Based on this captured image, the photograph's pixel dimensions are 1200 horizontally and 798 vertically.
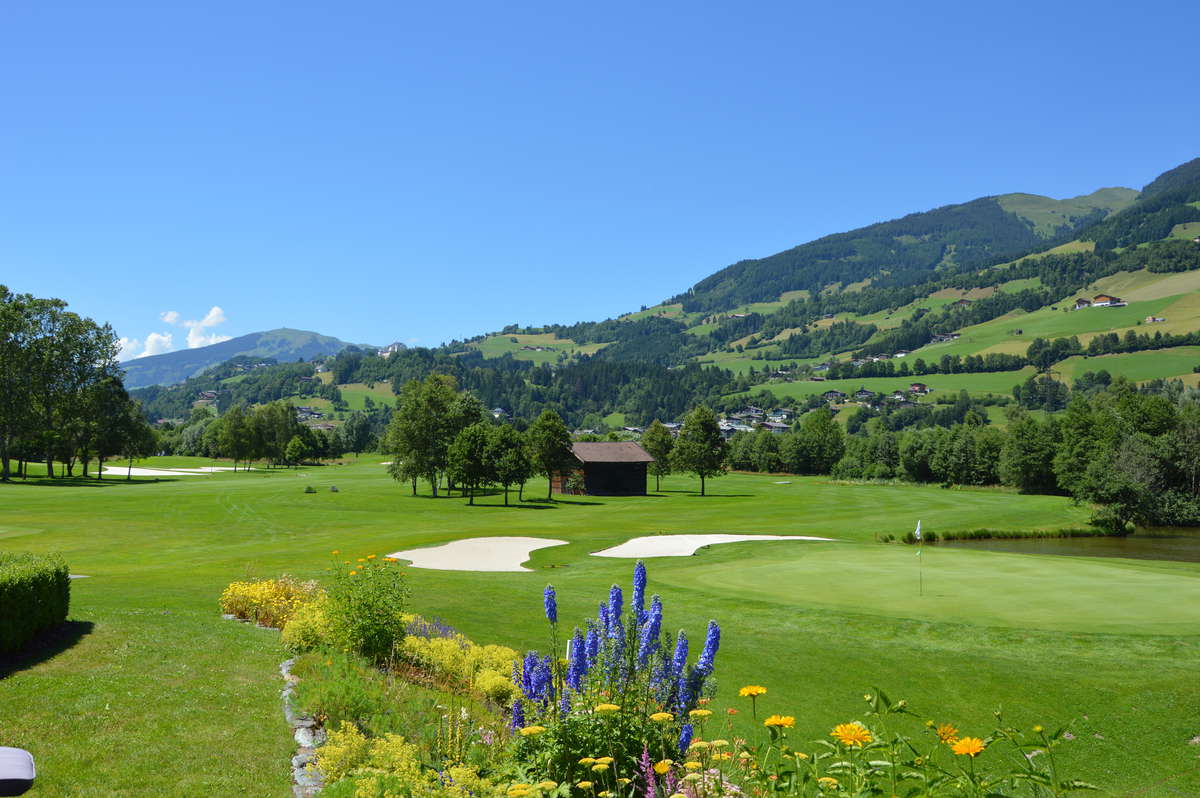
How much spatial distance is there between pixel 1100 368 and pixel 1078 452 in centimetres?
13294

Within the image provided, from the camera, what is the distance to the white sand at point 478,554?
→ 30875mm

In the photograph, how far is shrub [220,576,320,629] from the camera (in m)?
15.5

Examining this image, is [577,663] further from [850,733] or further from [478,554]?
[478,554]

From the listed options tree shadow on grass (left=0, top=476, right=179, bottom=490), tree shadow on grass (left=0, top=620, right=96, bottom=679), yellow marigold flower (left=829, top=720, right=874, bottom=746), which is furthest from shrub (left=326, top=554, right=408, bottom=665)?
tree shadow on grass (left=0, top=476, right=179, bottom=490)

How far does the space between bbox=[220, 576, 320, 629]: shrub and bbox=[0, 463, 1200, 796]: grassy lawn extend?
1.78 ft

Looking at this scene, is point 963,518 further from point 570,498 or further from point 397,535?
point 397,535

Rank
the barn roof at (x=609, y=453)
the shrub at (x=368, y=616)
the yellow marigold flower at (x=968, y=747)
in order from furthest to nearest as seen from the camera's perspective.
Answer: the barn roof at (x=609, y=453) → the shrub at (x=368, y=616) → the yellow marigold flower at (x=968, y=747)

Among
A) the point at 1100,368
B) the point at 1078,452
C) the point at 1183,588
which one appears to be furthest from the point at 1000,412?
the point at 1183,588

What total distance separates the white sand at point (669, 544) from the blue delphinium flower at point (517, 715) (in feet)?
88.7

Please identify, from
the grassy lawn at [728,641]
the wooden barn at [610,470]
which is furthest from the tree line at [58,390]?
the wooden barn at [610,470]

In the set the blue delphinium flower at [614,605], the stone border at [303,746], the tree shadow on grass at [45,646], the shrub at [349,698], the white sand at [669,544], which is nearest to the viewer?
the blue delphinium flower at [614,605]

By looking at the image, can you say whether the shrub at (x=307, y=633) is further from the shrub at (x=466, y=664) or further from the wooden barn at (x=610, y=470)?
the wooden barn at (x=610, y=470)

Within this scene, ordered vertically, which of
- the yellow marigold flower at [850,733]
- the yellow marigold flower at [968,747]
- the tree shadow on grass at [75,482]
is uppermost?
the yellow marigold flower at [968,747]

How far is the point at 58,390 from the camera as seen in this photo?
75125mm
